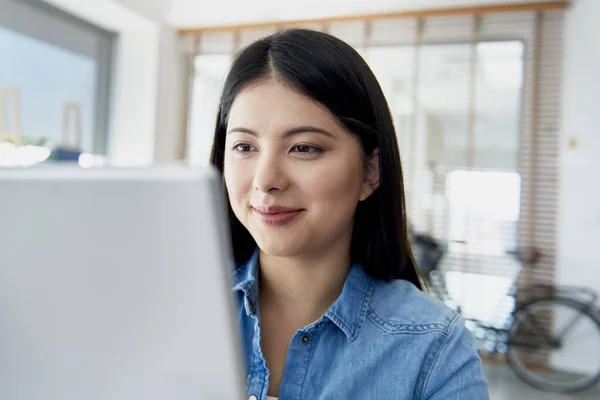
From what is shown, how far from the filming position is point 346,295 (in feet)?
2.95

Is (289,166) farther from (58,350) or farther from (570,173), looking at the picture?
(570,173)

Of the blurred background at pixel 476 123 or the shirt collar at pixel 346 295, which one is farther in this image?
the blurred background at pixel 476 123

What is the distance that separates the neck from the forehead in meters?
0.24

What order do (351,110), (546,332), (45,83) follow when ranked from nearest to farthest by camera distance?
(351,110)
(546,332)
(45,83)

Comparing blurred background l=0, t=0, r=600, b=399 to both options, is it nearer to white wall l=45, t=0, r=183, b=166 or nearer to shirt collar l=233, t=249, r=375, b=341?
white wall l=45, t=0, r=183, b=166

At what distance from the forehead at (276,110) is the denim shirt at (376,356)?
0.30m

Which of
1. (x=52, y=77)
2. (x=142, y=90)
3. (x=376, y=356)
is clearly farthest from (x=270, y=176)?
(x=142, y=90)

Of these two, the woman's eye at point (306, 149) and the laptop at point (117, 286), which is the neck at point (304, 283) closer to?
the woman's eye at point (306, 149)

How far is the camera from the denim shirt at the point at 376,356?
0.82 m

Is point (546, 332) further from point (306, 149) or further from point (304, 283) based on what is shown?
point (306, 149)

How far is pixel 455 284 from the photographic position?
150 inches

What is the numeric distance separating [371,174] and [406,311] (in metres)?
0.25

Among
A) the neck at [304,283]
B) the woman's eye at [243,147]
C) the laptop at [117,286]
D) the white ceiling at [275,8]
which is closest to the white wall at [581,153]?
the white ceiling at [275,8]

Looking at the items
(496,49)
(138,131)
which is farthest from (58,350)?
(138,131)
